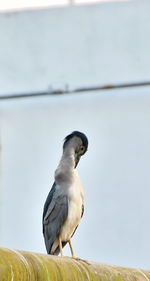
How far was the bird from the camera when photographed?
800cm

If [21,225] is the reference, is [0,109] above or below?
above

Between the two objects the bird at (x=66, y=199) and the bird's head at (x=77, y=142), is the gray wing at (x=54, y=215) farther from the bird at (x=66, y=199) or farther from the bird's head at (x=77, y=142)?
the bird's head at (x=77, y=142)

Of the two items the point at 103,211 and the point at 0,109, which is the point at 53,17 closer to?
the point at 0,109

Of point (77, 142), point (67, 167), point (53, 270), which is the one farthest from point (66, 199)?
point (53, 270)

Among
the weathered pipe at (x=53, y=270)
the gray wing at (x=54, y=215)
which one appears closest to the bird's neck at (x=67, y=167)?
the gray wing at (x=54, y=215)

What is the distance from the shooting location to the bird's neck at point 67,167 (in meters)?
7.98

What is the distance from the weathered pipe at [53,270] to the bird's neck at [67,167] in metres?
1.43

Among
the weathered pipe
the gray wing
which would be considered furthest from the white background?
the weathered pipe

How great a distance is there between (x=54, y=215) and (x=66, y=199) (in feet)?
0.50

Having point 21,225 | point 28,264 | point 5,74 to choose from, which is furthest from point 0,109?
point 28,264

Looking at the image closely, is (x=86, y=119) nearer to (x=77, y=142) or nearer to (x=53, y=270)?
Result: (x=77, y=142)

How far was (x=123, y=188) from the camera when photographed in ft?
39.1

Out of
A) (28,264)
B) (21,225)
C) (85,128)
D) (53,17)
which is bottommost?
(28,264)

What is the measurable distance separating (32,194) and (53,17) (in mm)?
1594
